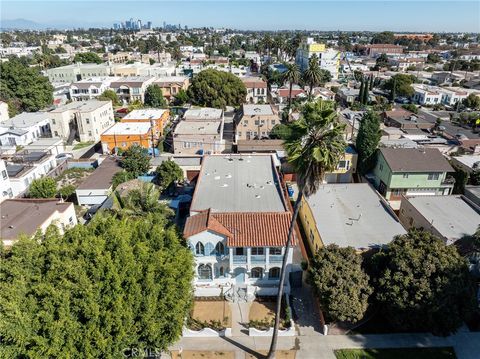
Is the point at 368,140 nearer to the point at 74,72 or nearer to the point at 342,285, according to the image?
the point at 342,285

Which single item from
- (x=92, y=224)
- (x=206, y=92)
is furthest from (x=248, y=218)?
(x=206, y=92)

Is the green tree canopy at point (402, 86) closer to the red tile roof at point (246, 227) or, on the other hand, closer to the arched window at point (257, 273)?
the red tile roof at point (246, 227)

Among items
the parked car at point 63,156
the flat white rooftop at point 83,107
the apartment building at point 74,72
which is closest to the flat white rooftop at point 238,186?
the parked car at point 63,156

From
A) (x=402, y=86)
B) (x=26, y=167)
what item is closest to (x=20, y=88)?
(x=26, y=167)

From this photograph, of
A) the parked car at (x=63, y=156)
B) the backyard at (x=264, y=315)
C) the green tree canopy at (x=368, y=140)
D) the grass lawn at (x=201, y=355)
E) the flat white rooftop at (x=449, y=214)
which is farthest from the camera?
the parked car at (x=63, y=156)

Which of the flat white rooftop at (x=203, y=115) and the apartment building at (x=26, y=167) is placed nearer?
the apartment building at (x=26, y=167)

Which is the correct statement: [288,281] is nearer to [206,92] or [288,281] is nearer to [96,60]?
[206,92]
